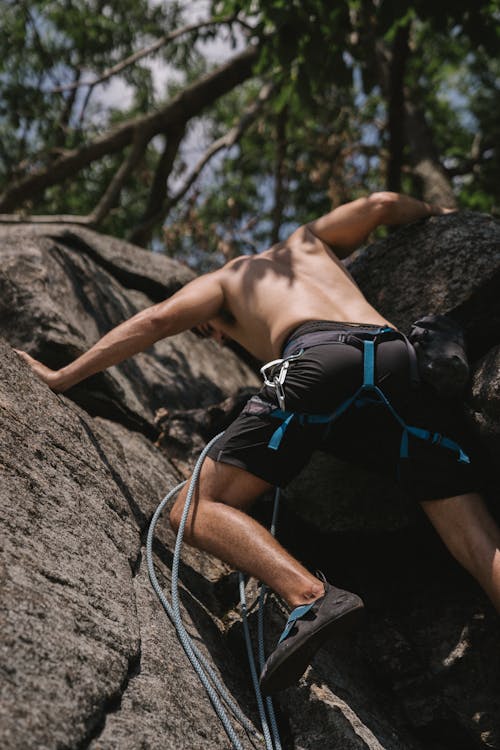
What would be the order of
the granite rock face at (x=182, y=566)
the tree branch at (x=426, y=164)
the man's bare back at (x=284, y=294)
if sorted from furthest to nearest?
the tree branch at (x=426, y=164)
the man's bare back at (x=284, y=294)
the granite rock face at (x=182, y=566)

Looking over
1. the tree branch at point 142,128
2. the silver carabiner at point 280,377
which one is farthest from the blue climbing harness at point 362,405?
the tree branch at point 142,128

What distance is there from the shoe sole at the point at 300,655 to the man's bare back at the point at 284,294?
1358 millimetres

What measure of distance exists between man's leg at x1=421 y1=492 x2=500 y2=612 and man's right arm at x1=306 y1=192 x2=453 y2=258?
1.58 m

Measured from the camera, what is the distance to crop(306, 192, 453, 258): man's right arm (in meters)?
3.68

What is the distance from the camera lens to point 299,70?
535 centimetres

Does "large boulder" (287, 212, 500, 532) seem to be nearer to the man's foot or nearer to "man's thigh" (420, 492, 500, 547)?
"man's thigh" (420, 492, 500, 547)

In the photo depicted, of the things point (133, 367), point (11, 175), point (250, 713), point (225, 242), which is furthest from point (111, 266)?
point (250, 713)

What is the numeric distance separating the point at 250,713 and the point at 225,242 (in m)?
5.43

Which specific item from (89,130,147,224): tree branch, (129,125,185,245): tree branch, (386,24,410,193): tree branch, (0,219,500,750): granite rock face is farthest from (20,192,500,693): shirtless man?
(129,125,185,245): tree branch

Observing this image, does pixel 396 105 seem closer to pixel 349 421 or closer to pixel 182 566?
pixel 349 421

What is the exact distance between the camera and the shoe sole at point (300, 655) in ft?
7.40

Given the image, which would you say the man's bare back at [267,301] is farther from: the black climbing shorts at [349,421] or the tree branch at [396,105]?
the tree branch at [396,105]

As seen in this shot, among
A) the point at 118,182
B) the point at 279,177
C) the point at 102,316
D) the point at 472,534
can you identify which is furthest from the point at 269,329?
the point at 279,177

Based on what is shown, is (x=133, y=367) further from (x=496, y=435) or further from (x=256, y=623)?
(x=496, y=435)
